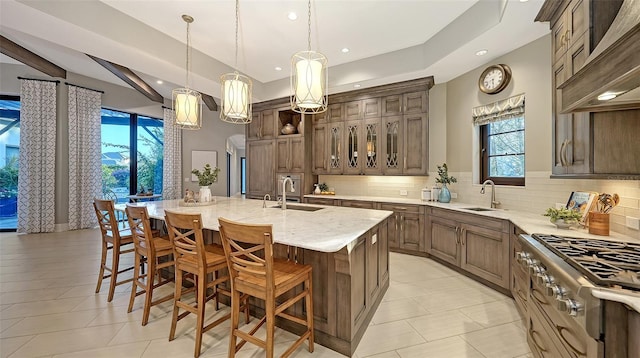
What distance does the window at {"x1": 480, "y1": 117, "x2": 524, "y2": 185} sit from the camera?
3.30 meters

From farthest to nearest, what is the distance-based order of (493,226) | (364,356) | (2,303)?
(493,226)
(2,303)
(364,356)

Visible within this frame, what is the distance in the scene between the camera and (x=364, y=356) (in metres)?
1.86

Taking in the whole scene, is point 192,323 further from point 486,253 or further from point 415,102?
point 415,102

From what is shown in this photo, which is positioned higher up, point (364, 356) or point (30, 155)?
point (30, 155)

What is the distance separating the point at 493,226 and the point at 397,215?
4.84 feet

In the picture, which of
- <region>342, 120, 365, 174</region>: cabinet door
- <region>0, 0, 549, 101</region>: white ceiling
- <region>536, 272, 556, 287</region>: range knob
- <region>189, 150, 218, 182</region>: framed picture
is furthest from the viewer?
<region>189, 150, 218, 182</region>: framed picture

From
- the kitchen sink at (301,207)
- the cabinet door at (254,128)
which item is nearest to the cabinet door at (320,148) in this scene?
the cabinet door at (254,128)

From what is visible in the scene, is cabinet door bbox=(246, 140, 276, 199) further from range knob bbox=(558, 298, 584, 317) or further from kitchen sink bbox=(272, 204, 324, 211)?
range knob bbox=(558, 298, 584, 317)

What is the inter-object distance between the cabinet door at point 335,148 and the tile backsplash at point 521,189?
0.38 metres

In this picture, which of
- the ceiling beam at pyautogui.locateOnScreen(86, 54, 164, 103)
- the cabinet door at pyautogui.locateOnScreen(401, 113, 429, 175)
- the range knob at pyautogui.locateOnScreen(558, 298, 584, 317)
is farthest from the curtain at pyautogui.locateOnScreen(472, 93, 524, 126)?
the ceiling beam at pyautogui.locateOnScreen(86, 54, 164, 103)

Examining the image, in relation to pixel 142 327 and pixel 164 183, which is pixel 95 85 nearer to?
pixel 164 183

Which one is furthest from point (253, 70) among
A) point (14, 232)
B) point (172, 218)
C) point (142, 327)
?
point (14, 232)

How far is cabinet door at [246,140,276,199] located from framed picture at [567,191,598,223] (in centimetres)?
457

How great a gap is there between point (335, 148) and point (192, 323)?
364 cm
